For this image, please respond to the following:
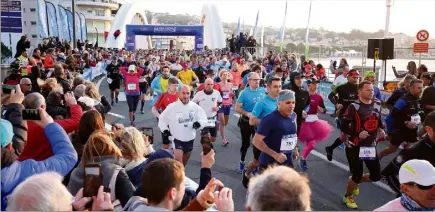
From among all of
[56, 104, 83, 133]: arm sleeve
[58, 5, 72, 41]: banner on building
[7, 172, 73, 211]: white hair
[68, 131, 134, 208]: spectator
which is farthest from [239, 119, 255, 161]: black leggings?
[58, 5, 72, 41]: banner on building

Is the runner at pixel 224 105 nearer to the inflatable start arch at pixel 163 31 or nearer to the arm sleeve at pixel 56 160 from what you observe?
the arm sleeve at pixel 56 160

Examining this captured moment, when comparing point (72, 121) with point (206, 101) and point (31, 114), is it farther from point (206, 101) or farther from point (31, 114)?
point (206, 101)

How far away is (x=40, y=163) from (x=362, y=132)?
164 inches

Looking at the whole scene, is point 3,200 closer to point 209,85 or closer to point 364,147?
point 364,147

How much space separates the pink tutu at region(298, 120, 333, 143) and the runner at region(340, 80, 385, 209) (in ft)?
6.43

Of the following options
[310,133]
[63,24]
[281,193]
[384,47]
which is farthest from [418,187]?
[63,24]

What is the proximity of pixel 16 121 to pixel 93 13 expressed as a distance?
100478 millimetres

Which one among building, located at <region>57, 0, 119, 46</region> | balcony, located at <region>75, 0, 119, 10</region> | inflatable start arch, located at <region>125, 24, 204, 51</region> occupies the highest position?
balcony, located at <region>75, 0, 119, 10</region>

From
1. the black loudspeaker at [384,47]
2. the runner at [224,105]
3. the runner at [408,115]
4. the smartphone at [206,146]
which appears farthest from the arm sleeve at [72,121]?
the black loudspeaker at [384,47]

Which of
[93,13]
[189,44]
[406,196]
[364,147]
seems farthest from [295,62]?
[189,44]

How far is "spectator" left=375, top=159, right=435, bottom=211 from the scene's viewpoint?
10.1 feet

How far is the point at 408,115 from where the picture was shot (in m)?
7.72

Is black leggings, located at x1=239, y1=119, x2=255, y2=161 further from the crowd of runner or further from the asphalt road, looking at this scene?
the asphalt road

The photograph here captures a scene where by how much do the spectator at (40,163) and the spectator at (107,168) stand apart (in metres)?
0.24
